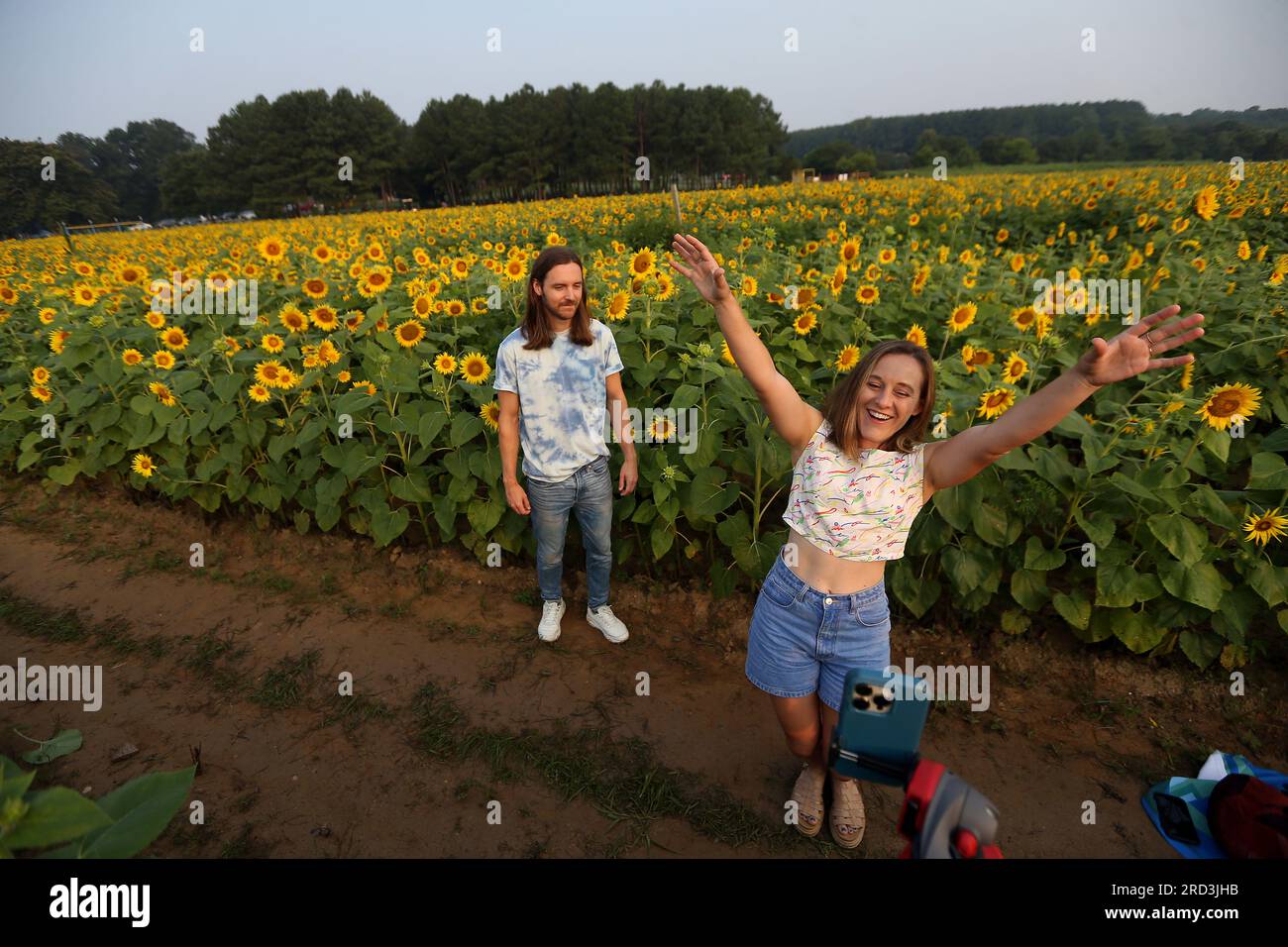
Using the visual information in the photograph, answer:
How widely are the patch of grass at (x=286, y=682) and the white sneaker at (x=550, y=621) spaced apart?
1481mm

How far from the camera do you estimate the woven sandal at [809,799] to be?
2.72 meters

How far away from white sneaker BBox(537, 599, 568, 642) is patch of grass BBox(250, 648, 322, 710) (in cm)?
148

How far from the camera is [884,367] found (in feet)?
6.77

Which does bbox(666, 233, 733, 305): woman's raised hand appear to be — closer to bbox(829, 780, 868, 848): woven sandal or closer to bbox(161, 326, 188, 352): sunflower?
bbox(829, 780, 868, 848): woven sandal

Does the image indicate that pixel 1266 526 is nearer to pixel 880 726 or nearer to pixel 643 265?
pixel 880 726

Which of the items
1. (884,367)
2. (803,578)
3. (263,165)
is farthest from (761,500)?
(263,165)

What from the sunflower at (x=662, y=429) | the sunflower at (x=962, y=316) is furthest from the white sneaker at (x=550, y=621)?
the sunflower at (x=962, y=316)

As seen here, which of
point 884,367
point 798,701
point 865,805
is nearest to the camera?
point 884,367

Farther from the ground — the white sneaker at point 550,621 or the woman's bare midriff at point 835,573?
the woman's bare midriff at point 835,573

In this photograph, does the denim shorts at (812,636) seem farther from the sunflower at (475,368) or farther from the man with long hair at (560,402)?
the sunflower at (475,368)

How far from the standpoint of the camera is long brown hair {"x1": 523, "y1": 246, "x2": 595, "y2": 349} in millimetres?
3020
